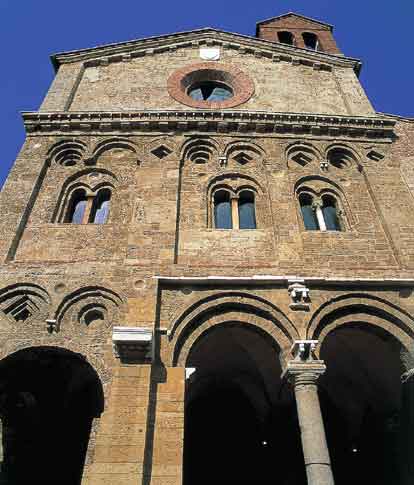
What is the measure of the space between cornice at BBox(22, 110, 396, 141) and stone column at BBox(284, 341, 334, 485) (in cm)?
686

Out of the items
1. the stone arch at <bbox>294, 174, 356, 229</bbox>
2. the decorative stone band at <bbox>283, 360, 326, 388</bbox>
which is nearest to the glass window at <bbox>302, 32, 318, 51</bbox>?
the stone arch at <bbox>294, 174, 356, 229</bbox>

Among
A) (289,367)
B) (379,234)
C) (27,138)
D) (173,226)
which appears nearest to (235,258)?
(173,226)

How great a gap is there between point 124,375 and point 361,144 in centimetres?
909

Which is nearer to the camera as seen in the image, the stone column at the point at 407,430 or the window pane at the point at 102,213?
the stone column at the point at 407,430

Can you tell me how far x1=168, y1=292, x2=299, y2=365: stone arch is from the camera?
8.85 meters

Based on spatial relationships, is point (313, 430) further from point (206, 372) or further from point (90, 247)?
point (90, 247)

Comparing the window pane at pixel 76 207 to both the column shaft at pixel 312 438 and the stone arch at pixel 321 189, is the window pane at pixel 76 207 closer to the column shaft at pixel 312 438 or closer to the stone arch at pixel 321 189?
the stone arch at pixel 321 189

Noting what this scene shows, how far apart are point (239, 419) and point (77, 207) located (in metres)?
6.68

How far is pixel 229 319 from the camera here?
361 inches

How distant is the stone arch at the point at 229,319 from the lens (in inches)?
348

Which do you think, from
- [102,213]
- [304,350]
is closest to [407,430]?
[304,350]

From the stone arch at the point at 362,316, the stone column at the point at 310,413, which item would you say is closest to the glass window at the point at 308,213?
the stone arch at the point at 362,316

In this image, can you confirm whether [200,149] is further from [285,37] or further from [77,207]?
[285,37]

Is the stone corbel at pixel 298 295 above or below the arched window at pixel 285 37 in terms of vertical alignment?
below
